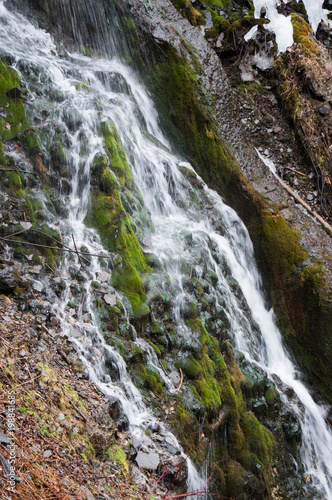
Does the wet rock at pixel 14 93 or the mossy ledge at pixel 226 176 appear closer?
the wet rock at pixel 14 93

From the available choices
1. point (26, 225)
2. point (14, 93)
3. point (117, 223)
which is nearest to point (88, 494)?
point (26, 225)

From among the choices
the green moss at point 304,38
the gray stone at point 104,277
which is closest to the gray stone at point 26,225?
the gray stone at point 104,277

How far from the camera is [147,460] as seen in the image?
10.2 ft

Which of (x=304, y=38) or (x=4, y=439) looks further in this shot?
(x=304, y=38)

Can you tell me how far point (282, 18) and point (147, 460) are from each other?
1066 cm

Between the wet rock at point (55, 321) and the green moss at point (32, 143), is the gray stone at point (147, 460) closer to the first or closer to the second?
the wet rock at point (55, 321)

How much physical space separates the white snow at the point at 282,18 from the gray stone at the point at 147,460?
9683 millimetres

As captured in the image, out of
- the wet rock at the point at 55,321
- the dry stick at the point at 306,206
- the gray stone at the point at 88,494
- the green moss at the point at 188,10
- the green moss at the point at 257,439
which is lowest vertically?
the green moss at the point at 257,439

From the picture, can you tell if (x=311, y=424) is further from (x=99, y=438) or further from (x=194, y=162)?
(x=194, y=162)

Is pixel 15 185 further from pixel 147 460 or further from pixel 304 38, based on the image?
pixel 304 38

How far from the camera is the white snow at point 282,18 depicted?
372 inches

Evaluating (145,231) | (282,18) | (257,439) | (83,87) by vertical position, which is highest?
(282,18)

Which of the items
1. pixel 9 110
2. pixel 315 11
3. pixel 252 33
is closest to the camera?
pixel 9 110

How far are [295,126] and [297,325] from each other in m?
4.75
